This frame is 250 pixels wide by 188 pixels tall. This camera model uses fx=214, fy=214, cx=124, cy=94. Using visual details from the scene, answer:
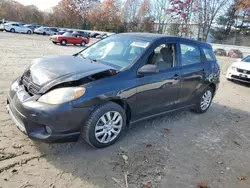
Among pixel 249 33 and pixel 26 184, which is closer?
pixel 26 184

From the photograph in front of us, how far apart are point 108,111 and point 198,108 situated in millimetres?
2788

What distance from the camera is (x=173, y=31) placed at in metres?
43.9

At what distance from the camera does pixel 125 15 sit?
5653 cm

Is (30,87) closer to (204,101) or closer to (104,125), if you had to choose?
(104,125)

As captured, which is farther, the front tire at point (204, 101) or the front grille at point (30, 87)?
the front tire at point (204, 101)

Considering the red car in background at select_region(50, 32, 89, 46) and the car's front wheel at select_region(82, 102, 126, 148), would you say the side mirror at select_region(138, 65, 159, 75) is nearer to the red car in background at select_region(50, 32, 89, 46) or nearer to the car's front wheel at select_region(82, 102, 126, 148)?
the car's front wheel at select_region(82, 102, 126, 148)

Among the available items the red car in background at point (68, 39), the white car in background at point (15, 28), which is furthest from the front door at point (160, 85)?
the white car in background at point (15, 28)

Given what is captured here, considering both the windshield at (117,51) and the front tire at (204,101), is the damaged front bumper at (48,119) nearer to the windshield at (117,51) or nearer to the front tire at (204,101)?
the windshield at (117,51)

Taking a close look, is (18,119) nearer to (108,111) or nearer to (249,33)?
(108,111)

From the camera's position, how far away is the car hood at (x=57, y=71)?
286 cm

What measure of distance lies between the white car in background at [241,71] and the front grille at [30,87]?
8466 mm

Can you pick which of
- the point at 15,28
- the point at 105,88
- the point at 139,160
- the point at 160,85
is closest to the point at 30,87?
the point at 105,88

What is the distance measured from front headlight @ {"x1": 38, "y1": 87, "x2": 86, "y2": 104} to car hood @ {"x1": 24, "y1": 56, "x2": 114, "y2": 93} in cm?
11

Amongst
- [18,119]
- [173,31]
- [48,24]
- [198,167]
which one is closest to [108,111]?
[18,119]
